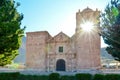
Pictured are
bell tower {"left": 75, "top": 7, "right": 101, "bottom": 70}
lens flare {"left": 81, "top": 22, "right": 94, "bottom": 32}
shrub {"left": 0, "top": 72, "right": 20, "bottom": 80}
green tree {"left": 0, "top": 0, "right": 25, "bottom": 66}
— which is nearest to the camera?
green tree {"left": 0, "top": 0, "right": 25, "bottom": 66}

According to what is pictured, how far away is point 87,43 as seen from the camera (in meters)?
40.2

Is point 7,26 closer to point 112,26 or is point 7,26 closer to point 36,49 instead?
point 112,26

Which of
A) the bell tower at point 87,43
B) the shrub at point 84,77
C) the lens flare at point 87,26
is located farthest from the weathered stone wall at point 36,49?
the shrub at point 84,77

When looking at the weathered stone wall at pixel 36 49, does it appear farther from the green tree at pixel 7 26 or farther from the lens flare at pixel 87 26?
the green tree at pixel 7 26

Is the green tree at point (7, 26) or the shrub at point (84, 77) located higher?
the green tree at point (7, 26)

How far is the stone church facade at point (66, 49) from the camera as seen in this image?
3972 cm

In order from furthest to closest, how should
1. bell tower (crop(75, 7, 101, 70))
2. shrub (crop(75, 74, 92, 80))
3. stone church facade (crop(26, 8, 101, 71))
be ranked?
stone church facade (crop(26, 8, 101, 71)), bell tower (crop(75, 7, 101, 70)), shrub (crop(75, 74, 92, 80))

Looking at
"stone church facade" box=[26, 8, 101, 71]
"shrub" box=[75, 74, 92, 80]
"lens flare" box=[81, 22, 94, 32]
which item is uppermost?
"lens flare" box=[81, 22, 94, 32]

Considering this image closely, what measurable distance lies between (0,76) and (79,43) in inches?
879

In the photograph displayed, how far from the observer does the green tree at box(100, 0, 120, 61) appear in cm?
1858

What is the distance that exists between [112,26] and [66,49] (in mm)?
23481

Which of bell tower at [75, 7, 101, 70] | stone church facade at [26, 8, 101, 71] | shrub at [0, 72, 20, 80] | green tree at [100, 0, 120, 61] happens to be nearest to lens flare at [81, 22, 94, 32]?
bell tower at [75, 7, 101, 70]

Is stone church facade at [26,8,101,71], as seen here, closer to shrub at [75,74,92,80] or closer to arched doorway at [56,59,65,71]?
arched doorway at [56,59,65,71]

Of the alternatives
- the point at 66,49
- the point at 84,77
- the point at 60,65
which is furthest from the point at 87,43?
the point at 84,77
